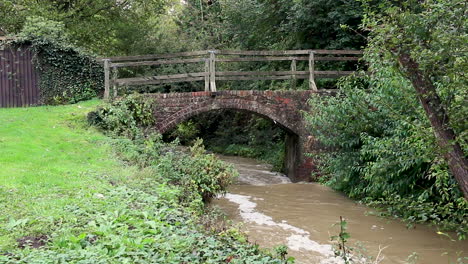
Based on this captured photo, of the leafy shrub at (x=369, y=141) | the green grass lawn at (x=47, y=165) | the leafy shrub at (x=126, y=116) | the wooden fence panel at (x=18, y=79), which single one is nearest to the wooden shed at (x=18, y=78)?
the wooden fence panel at (x=18, y=79)

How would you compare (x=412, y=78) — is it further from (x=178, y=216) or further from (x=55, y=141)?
(x=55, y=141)

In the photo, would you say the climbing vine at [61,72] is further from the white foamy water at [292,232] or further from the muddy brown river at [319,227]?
the white foamy water at [292,232]

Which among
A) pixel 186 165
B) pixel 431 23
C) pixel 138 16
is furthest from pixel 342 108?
pixel 138 16

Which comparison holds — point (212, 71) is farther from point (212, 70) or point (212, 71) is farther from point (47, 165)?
point (47, 165)

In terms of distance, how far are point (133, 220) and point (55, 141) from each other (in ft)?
18.3

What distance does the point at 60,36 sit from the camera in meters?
16.2

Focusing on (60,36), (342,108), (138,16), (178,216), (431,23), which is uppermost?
(138,16)

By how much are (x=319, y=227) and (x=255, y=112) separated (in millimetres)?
5681

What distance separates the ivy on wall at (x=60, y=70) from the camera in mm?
15461

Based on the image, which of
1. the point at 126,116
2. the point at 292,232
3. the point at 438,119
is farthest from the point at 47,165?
the point at 438,119

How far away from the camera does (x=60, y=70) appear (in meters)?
15.6

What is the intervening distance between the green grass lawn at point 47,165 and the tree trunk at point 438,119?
4.22 m

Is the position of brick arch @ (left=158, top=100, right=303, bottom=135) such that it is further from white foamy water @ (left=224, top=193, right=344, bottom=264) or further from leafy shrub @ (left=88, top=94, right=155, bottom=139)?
white foamy water @ (left=224, top=193, right=344, bottom=264)

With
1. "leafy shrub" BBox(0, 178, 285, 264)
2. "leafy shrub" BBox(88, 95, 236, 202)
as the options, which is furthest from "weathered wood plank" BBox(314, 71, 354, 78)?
"leafy shrub" BBox(0, 178, 285, 264)
